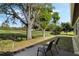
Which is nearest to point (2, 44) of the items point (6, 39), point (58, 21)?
point (6, 39)

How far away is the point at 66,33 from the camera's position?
8.96 feet

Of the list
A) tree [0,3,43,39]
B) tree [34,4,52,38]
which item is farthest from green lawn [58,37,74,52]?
tree [0,3,43,39]

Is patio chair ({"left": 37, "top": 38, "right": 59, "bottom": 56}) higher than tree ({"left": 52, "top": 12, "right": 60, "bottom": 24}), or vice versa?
tree ({"left": 52, "top": 12, "right": 60, "bottom": 24})

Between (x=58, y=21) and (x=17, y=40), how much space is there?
0.48 meters

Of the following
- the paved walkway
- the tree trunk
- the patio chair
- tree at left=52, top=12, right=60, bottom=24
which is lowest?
the patio chair

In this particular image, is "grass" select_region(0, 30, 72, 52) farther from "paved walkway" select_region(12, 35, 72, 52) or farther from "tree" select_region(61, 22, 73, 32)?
"tree" select_region(61, 22, 73, 32)

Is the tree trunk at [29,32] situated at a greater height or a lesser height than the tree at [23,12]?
lesser

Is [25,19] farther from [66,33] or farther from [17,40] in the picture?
[66,33]

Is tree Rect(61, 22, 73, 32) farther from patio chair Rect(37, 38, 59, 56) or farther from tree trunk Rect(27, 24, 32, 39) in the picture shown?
tree trunk Rect(27, 24, 32, 39)

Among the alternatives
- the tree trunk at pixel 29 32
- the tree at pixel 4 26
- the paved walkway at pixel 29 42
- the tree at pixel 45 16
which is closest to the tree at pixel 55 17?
the tree at pixel 45 16

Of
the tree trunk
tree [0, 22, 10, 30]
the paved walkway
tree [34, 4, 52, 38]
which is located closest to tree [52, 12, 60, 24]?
tree [34, 4, 52, 38]

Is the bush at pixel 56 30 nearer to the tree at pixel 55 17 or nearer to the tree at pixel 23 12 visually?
the tree at pixel 55 17

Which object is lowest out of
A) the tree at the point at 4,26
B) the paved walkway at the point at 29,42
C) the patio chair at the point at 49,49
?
the patio chair at the point at 49,49

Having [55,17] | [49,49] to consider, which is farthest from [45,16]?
[49,49]
